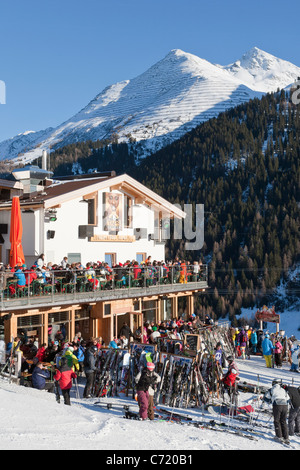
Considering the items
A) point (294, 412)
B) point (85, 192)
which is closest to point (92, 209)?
point (85, 192)

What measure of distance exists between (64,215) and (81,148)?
155609 mm

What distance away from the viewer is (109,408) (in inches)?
489

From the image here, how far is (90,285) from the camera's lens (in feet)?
63.9

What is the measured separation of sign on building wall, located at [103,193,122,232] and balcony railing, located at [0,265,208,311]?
123 inches

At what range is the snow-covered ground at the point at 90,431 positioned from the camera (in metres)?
8.94

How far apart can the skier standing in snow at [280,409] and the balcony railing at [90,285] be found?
8445mm

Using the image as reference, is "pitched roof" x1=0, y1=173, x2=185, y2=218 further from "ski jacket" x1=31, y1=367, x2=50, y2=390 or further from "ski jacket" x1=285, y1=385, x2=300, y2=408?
"ski jacket" x1=285, y1=385, x2=300, y2=408

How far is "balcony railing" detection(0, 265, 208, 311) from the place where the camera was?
16531 millimetres

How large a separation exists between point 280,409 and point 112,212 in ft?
50.9

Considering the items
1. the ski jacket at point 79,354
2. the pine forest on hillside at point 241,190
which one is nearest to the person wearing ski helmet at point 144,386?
the ski jacket at point 79,354

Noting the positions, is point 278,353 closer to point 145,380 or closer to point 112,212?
point 112,212

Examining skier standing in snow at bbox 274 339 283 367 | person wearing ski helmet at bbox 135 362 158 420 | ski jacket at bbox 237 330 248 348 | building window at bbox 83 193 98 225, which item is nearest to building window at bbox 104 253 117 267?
building window at bbox 83 193 98 225
